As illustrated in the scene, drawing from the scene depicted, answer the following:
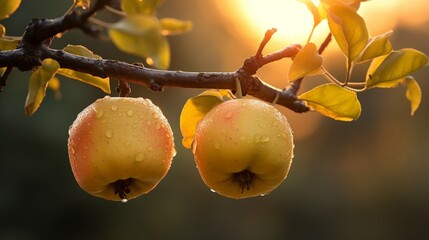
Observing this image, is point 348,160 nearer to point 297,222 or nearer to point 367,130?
point 367,130

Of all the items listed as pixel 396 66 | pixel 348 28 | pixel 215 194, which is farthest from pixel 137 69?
pixel 215 194

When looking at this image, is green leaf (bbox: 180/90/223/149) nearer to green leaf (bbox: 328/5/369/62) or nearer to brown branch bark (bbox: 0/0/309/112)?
brown branch bark (bbox: 0/0/309/112)

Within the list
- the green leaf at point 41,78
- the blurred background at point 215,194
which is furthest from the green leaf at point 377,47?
the blurred background at point 215,194

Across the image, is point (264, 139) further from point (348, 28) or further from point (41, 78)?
point (41, 78)

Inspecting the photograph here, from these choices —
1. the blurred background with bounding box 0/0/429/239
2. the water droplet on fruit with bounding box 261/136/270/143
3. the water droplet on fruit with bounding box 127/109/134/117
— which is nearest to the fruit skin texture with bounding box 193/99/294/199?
the water droplet on fruit with bounding box 261/136/270/143

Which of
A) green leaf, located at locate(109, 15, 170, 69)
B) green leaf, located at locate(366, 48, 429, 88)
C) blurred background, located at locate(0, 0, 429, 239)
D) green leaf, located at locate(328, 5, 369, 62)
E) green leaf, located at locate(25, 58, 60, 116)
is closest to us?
green leaf, located at locate(109, 15, 170, 69)

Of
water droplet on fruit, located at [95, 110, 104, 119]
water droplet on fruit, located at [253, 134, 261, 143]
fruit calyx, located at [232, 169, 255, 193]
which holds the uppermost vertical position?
water droplet on fruit, located at [253, 134, 261, 143]
